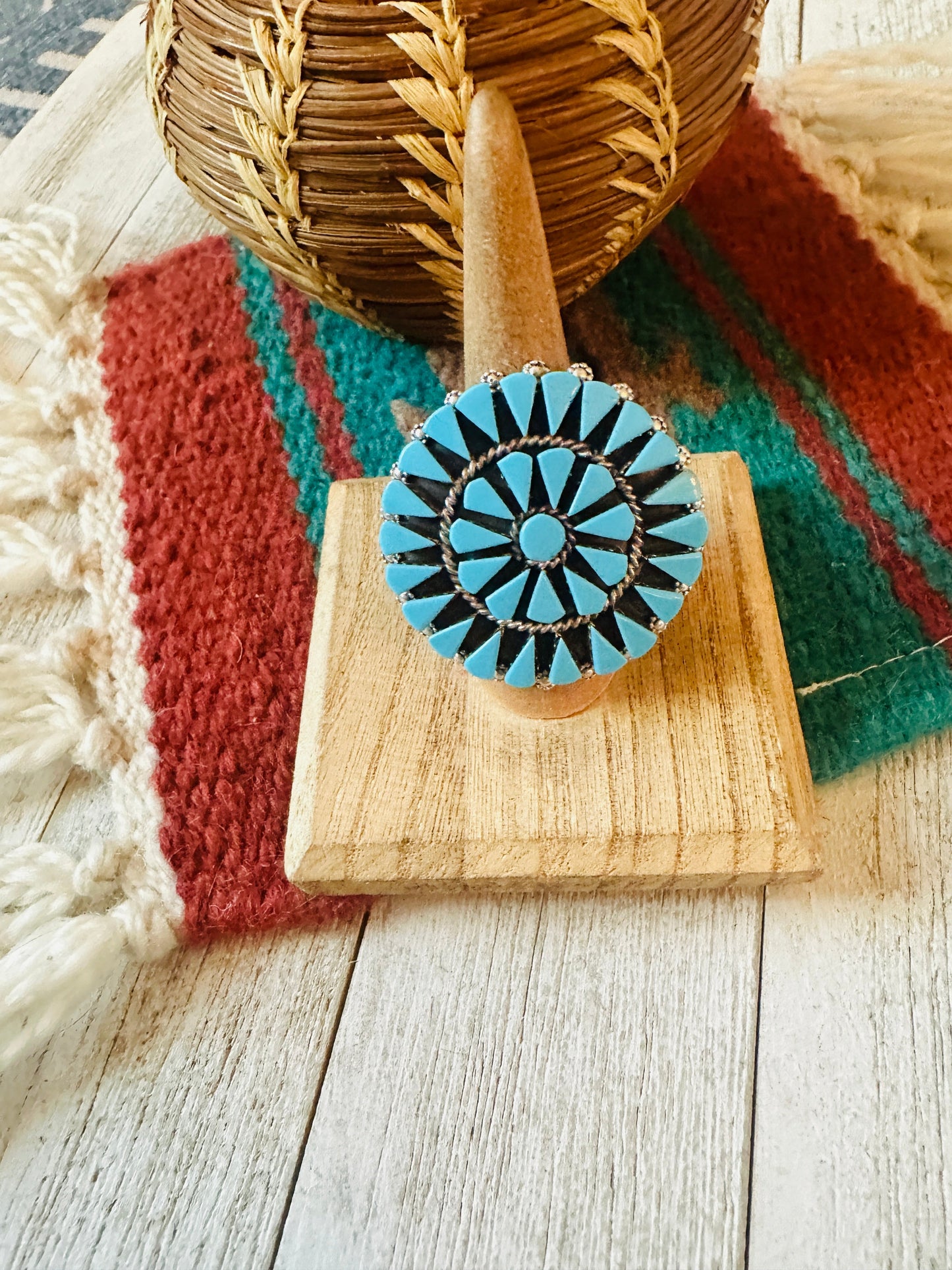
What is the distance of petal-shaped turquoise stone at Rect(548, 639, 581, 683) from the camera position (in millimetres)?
395

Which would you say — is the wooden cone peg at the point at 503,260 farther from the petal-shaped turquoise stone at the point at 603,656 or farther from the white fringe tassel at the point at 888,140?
the white fringe tassel at the point at 888,140

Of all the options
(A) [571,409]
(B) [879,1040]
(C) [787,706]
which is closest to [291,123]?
(A) [571,409]

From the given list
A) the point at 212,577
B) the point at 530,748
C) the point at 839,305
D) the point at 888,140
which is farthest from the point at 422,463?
the point at 888,140

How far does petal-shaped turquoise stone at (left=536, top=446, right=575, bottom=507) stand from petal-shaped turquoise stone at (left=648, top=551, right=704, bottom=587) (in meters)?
0.05

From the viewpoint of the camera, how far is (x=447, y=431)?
0.37 meters

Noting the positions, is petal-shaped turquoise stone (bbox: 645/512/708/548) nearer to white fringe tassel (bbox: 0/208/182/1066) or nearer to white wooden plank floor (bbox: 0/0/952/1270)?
white wooden plank floor (bbox: 0/0/952/1270)

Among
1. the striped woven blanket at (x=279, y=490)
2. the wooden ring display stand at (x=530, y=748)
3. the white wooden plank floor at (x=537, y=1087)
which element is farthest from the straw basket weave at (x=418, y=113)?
the white wooden plank floor at (x=537, y=1087)

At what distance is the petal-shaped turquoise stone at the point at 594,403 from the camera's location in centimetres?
36

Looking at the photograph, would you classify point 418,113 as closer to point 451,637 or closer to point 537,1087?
point 451,637

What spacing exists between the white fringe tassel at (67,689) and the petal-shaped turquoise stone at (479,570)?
0.22 metres

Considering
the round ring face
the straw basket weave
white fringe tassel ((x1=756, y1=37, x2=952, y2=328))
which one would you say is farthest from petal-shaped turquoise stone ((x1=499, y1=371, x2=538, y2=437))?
white fringe tassel ((x1=756, y1=37, x2=952, y2=328))

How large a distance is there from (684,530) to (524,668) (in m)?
0.08

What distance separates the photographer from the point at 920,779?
48 cm

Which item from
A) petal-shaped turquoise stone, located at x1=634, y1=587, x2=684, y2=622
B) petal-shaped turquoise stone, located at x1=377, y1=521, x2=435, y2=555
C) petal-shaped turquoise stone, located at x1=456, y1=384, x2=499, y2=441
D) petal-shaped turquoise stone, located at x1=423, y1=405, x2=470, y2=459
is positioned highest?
petal-shaped turquoise stone, located at x1=456, y1=384, x2=499, y2=441
